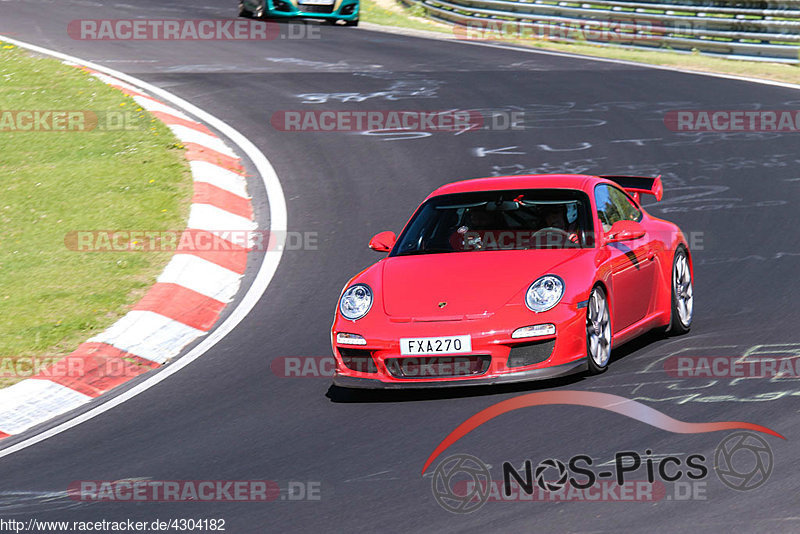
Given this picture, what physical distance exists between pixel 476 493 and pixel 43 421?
3510 mm

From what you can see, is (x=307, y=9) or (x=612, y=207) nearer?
(x=612, y=207)

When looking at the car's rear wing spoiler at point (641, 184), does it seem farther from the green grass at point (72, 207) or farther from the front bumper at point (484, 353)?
the green grass at point (72, 207)

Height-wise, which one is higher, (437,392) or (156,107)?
(156,107)

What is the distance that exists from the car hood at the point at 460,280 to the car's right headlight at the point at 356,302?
0.12 m

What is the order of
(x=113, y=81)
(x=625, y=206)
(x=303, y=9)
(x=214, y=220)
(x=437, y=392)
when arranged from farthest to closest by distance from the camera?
(x=303, y=9) < (x=113, y=81) < (x=214, y=220) < (x=625, y=206) < (x=437, y=392)

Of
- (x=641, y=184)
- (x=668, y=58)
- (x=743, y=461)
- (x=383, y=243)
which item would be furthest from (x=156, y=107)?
(x=743, y=461)

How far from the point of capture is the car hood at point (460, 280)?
7.36m

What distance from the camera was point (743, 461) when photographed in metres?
5.70

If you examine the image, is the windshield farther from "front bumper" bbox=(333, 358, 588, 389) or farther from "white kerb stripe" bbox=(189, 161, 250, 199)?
"white kerb stripe" bbox=(189, 161, 250, 199)

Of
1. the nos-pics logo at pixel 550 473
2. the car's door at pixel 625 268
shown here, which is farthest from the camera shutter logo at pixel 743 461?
the car's door at pixel 625 268

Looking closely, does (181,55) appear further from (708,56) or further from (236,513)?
(236,513)

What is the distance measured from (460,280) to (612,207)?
1619 millimetres

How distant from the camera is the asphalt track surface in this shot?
18.6ft

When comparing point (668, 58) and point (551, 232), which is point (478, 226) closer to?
point (551, 232)
